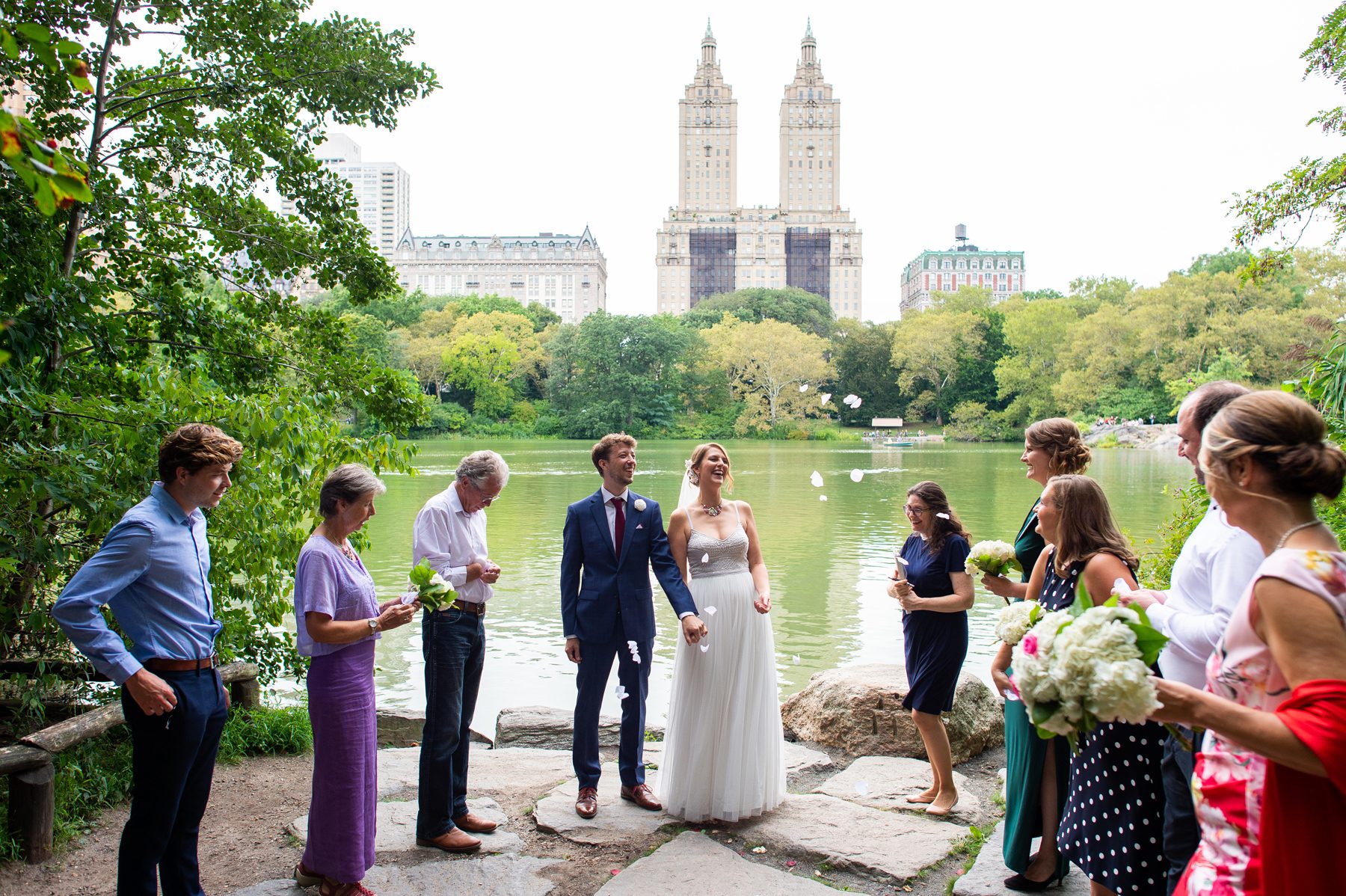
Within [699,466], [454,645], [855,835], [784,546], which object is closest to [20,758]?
[454,645]

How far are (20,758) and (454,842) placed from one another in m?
1.71

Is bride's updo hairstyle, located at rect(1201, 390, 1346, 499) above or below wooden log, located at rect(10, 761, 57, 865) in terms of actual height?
above

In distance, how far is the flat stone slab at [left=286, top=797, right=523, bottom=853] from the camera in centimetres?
389

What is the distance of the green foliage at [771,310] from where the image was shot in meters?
82.2

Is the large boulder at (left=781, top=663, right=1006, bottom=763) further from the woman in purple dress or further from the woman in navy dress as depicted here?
the woman in purple dress

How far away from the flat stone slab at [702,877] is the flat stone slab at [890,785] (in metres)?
1.08

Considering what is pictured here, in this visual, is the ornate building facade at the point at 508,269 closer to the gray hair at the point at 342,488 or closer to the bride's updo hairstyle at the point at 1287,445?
the gray hair at the point at 342,488

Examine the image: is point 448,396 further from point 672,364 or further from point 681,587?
point 681,587

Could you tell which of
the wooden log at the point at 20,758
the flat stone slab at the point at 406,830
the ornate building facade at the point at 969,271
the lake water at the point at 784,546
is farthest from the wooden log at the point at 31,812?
the ornate building facade at the point at 969,271

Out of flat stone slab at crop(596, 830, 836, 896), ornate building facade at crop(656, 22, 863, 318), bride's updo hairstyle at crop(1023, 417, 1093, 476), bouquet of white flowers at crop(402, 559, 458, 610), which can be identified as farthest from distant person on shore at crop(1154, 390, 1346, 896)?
ornate building facade at crop(656, 22, 863, 318)

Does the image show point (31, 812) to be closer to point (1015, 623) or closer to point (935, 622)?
point (1015, 623)

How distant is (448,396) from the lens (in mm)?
68938

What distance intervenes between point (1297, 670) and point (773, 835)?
2.73 m

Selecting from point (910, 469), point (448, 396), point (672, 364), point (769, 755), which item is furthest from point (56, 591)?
point (448, 396)
